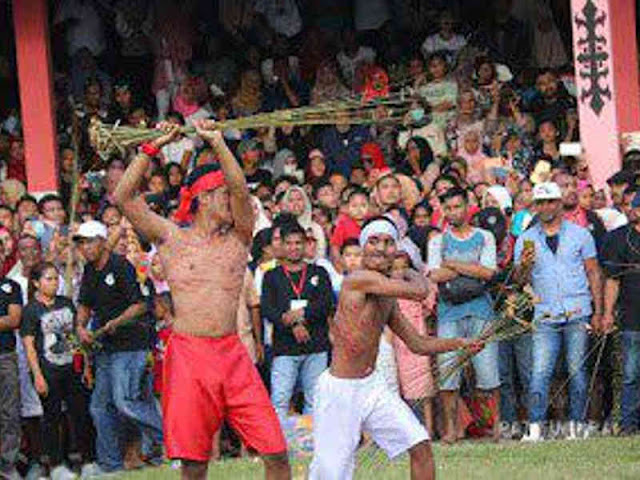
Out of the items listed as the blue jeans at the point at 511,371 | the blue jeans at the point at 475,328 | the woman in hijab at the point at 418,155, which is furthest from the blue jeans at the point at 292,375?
the woman in hijab at the point at 418,155

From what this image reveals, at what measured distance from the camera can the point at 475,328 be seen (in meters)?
16.5

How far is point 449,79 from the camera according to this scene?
1992cm

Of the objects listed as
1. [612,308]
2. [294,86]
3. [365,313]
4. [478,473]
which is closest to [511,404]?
[612,308]

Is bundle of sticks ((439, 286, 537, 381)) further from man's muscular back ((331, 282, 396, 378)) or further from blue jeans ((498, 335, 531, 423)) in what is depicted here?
blue jeans ((498, 335, 531, 423))

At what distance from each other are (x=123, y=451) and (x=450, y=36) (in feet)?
19.8

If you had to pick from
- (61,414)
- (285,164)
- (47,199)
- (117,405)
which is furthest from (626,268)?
(47,199)

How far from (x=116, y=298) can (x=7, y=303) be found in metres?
0.89

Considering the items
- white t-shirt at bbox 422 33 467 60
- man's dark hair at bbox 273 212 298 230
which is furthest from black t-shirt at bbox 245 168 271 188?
man's dark hair at bbox 273 212 298 230

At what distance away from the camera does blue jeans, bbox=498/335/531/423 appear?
1662cm

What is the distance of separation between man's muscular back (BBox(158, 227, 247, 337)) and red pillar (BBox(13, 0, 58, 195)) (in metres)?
8.76

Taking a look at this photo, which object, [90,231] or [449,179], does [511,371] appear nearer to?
[449,179]

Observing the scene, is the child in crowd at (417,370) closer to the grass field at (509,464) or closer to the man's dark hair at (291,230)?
the grass field at (509,464)

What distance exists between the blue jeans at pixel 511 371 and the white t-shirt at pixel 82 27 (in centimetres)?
759

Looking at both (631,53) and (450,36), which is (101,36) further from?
(631,53)
